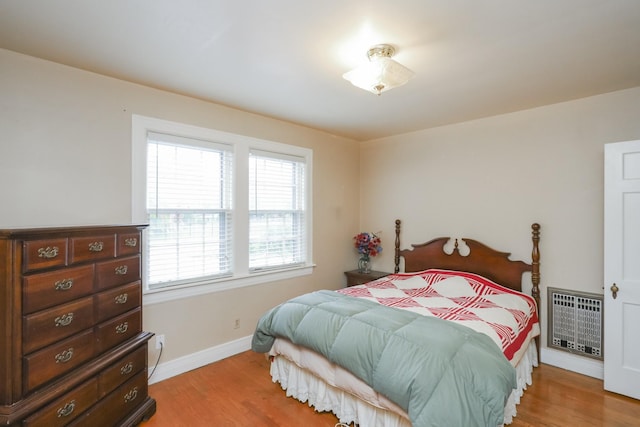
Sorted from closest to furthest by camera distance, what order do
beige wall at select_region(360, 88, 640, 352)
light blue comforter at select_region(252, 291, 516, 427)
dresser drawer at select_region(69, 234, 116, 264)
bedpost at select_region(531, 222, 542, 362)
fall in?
1. light blue comforter at select_region(252, 291, 516, 427)
2. dresser drawer at select_region(69, 234, 116, 264)
3. beige wall at select_region(360, 88, 640, 352)
4. bedpost at select_region(531, 222, 542, 362)

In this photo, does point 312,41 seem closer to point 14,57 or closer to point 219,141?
point 219,141

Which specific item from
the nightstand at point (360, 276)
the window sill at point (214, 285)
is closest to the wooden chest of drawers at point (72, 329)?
the window sill at point (214, 285)

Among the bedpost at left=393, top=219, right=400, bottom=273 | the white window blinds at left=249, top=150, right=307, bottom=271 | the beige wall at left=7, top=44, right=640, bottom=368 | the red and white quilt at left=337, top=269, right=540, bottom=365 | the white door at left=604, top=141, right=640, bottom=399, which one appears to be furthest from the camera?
the bedpost at left=393, top=219, right=400, bottom=273

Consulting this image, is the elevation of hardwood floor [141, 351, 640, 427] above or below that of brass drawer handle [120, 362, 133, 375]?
below

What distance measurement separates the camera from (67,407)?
1.68 meters

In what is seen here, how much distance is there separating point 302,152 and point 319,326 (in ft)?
7.47

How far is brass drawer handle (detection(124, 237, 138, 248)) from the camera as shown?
2.13 m

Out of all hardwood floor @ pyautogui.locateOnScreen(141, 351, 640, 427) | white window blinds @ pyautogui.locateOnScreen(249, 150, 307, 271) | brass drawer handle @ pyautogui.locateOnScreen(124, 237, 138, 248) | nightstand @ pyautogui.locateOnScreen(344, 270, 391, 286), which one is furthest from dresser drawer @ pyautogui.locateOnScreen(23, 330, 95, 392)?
nightstand @ pyautogui.locateOnScreen(344, 270, 391, 286)

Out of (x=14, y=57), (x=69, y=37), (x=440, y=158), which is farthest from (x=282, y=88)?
(x=440, y=158)

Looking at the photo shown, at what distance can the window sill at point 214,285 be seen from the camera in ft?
9.03

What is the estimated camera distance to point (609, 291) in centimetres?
260

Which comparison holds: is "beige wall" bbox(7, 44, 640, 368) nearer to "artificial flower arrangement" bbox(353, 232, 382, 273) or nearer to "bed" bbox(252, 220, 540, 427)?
"artificial flower arrangement" bbox(353, 232, 382, 273)

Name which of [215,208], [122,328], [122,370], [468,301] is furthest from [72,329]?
[468,301]

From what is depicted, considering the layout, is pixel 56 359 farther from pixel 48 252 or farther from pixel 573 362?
pixel 573 362
